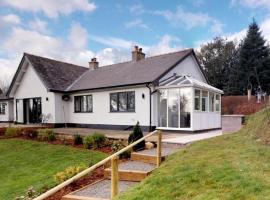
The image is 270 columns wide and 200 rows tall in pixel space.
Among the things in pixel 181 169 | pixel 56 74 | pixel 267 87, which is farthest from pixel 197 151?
pixel 267 87

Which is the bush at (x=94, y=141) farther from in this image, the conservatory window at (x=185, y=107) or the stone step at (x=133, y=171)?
the conservatory window at (x=185, y=107)

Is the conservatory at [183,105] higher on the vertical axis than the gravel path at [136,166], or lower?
higher

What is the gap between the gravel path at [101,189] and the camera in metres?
6.38

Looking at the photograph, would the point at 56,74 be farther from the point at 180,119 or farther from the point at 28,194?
the point at 28,194

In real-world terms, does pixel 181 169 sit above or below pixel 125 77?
below

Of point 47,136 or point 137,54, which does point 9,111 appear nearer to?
point 137,54

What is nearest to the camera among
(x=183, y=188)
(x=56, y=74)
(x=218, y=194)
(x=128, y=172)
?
(x=218, y=194)

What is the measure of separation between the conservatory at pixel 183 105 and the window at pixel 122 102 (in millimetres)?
1933

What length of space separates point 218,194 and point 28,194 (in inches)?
177

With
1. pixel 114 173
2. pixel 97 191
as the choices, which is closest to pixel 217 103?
pixel 97 191

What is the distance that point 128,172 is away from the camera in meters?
7.39

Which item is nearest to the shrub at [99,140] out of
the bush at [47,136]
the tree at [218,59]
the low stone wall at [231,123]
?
the bush at [47,136]

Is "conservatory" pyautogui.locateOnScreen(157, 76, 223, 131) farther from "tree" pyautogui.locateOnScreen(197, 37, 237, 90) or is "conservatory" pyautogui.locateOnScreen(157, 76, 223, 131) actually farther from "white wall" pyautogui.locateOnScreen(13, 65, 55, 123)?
"tree" pyautogui.locateOnScreen(197, 37, 237, 90)

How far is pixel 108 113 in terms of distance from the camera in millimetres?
19250
